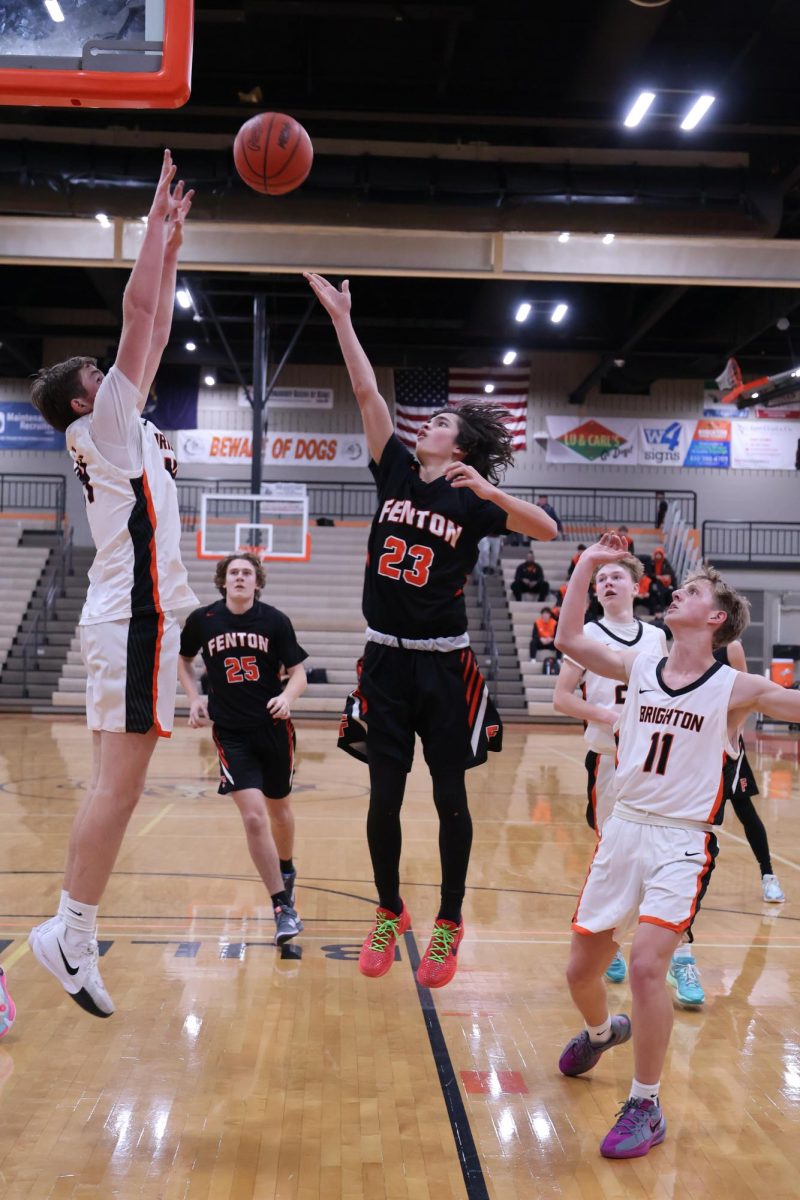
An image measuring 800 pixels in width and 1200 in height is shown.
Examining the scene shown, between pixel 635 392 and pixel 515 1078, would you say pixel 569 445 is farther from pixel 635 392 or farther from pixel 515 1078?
pixel 515 1078

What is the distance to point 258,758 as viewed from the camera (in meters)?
6.00

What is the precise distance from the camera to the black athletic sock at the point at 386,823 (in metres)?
4.13

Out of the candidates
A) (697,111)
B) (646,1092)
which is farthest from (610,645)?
(697,111)

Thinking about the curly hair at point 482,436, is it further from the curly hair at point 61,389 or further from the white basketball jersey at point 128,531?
the curly hair at point 61,389

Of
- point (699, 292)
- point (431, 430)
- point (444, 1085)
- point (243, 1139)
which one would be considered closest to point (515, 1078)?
point (444, 1085)

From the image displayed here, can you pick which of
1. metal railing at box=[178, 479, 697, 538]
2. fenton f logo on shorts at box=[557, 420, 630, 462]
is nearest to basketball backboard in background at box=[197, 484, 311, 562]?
metal railing at box=[178, 479, 697, 538]

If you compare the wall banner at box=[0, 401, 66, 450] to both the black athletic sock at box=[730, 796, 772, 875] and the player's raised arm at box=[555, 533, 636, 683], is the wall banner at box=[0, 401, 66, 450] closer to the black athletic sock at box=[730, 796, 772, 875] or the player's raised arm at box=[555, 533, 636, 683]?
the black athletic sock at box=[730, 796, 772, 875]

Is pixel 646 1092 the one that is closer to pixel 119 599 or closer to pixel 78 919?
pixel 78 919

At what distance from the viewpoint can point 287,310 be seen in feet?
77.5

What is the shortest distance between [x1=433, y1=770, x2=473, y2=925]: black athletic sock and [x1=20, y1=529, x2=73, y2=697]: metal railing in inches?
661

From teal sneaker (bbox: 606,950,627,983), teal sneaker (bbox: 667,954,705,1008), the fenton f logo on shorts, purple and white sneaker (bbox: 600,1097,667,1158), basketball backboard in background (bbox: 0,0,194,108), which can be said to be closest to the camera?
purple and white sneaker (bbox: 600,1097,667,1158)

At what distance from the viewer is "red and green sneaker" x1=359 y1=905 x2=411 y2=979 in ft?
13.3

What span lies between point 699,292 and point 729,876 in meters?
16.5

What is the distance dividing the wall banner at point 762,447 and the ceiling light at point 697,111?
1526 centimetres
